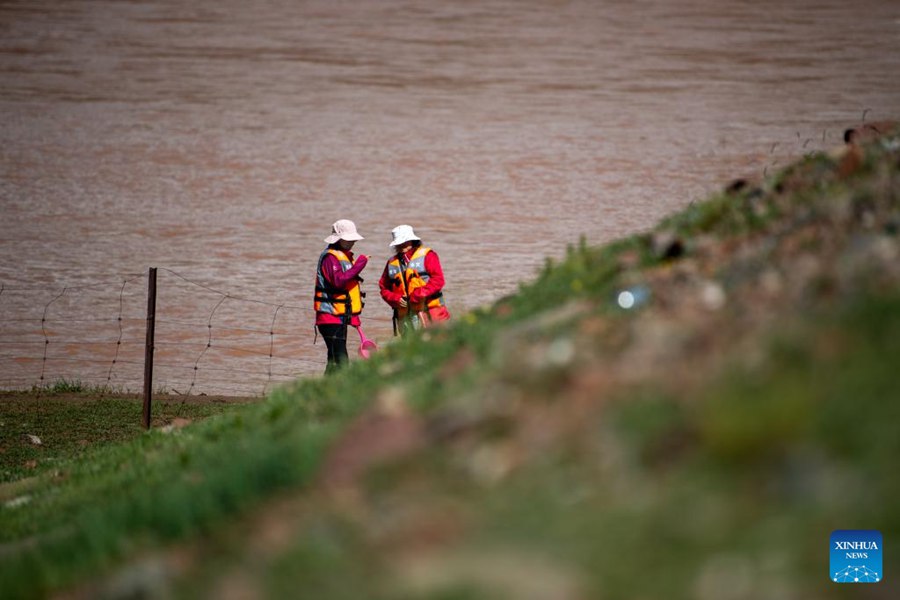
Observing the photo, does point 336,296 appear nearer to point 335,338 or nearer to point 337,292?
point 337,292

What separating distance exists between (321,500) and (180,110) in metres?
38.6

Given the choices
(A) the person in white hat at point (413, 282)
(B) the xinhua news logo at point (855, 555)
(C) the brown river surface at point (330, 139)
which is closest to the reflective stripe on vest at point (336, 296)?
(A) the person in white hat at point (413, 282)

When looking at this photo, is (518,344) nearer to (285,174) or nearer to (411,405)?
(411,405)

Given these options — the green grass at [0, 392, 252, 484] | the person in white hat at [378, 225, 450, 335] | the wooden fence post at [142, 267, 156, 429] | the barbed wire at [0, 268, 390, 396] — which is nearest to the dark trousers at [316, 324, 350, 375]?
the person in white hat at [378, 225, 450, 335]

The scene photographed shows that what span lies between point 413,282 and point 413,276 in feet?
0.21

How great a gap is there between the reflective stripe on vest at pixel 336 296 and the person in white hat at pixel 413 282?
0.36 meters

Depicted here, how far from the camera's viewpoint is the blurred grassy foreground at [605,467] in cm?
370

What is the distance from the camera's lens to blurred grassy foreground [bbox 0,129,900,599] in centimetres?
370

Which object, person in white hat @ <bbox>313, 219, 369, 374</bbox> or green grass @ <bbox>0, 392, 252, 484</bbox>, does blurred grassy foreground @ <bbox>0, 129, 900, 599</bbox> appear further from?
person in white hat @ <bbox>313, 219, 369, 374</bbox>

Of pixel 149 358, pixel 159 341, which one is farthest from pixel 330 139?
pixel 149 358

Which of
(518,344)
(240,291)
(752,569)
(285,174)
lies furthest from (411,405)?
(285,174)

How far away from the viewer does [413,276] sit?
41.6 feet

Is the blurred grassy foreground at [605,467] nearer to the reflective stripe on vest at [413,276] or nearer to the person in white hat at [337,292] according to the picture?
the reflective stripe on vest at [413,276]

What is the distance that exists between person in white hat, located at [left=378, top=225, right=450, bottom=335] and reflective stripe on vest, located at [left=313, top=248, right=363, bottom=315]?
0.36 m
